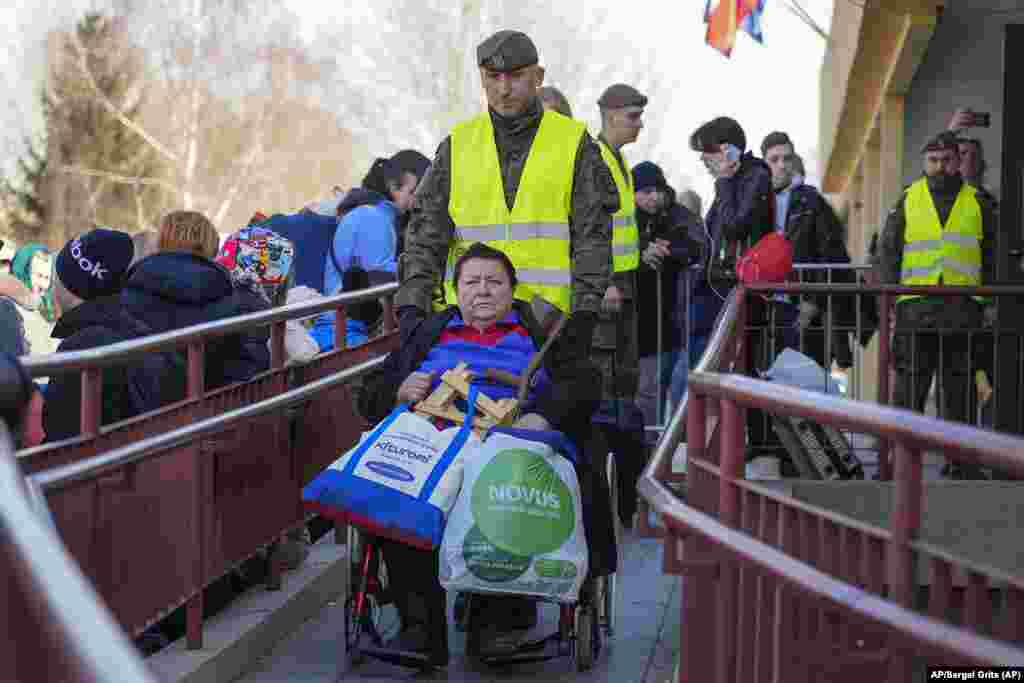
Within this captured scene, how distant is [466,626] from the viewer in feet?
23.2

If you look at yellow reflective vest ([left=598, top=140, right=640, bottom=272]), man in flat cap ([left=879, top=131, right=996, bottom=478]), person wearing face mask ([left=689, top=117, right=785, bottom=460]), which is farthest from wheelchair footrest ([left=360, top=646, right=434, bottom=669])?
man in flat cap ([left=879, top=131, right=996, bottom=478])

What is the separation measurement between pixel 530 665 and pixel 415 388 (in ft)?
3.34

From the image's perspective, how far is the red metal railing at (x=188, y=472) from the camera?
5691 mm

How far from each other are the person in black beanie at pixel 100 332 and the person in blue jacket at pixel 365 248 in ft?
7.29

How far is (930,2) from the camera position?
16109mm

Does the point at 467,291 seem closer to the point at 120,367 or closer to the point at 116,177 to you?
the point at 120,367

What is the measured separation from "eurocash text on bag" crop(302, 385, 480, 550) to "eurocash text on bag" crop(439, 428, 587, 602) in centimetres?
7

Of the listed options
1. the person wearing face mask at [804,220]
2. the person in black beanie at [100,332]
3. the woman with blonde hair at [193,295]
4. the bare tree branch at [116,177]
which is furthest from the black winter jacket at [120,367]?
the bare tree branch at [116,177]

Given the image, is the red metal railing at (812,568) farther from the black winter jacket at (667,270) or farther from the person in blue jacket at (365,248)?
the black winter jacket at (667,270)

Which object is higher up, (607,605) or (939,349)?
(939,349)

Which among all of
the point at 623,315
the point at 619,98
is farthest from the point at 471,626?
the point at 619,98

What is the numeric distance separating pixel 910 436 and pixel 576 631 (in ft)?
11.5

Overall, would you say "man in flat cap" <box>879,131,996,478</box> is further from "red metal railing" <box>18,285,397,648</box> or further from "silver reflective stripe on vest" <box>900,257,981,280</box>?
"red metal railing" <box>18,285,397,648</box>

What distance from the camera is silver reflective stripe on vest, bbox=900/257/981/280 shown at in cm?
1237
